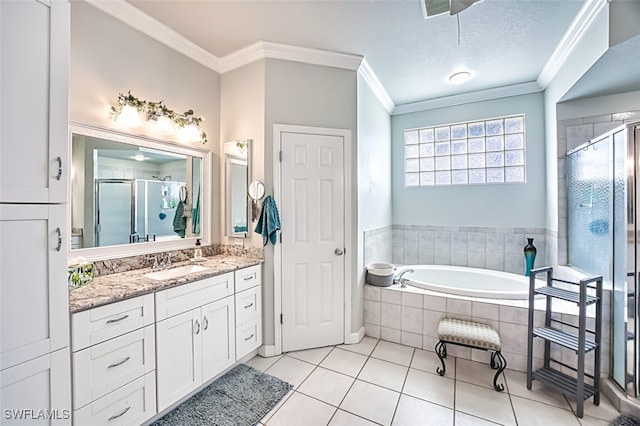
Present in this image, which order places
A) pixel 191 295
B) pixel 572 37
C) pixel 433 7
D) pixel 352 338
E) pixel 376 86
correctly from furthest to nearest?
pixel 376 86 < pixel 352 338 < pixel 572 37 < pixel 433 7 < pixel 191 295

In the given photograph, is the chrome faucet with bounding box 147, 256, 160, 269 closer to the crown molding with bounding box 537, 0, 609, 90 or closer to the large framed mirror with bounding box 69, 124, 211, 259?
the large framed mirror with bounding box 69, 124, 211, 259

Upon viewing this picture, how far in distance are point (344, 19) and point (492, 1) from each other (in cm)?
102

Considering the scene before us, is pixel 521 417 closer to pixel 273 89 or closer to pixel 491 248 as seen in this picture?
pixel 491 248

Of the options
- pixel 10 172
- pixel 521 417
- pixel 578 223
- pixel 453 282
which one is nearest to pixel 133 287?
pixel 10 172

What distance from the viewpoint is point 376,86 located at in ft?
10.3

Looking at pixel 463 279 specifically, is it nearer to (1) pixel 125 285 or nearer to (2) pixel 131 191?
(1) pixel 125 285

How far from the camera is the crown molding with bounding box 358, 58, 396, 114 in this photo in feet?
9.06

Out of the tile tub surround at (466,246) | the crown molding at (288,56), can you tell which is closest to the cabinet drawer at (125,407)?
the crown molding at (288,56)

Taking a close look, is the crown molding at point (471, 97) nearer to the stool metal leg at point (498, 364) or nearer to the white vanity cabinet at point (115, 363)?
the stool metal leg at point (498, 364)

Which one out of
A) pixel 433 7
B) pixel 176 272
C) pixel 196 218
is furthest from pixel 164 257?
pixel 433 7

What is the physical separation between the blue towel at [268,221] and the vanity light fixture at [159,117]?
865 mm

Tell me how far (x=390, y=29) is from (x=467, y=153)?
2.06 m

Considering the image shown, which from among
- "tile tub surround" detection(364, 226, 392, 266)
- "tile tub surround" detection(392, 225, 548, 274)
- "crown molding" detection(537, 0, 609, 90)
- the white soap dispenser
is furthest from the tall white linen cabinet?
"tile tub surround" detection(392, 225, 548, 274)

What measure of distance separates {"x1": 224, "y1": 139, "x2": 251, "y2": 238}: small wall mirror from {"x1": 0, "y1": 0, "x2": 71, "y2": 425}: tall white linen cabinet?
1.34 meters
